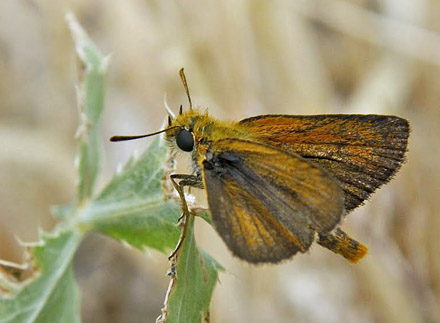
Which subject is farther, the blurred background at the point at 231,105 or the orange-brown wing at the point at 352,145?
the blurred background at the point at 231,105

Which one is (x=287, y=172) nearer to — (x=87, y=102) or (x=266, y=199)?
(x=266, y=199)

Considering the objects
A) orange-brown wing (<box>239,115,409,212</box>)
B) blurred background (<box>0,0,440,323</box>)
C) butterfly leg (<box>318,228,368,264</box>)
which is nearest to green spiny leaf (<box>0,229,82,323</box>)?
orange-brown wing (<box>239,115,409,212</box>)

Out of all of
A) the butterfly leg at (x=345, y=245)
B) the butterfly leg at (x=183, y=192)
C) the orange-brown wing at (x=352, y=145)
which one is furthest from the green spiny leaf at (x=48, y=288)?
the butterfly leg at (x=345, y=245)

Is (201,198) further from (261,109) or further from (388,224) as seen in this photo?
(261,109)

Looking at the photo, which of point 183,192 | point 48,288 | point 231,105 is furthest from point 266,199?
point 231,105

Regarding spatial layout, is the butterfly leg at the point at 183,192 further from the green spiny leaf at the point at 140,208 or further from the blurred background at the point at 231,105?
the blurred background at the point at 231,105

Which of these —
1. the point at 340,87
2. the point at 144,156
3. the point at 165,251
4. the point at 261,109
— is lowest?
the point at 165,251

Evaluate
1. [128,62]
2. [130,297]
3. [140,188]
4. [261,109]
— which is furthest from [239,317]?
[140,188]
